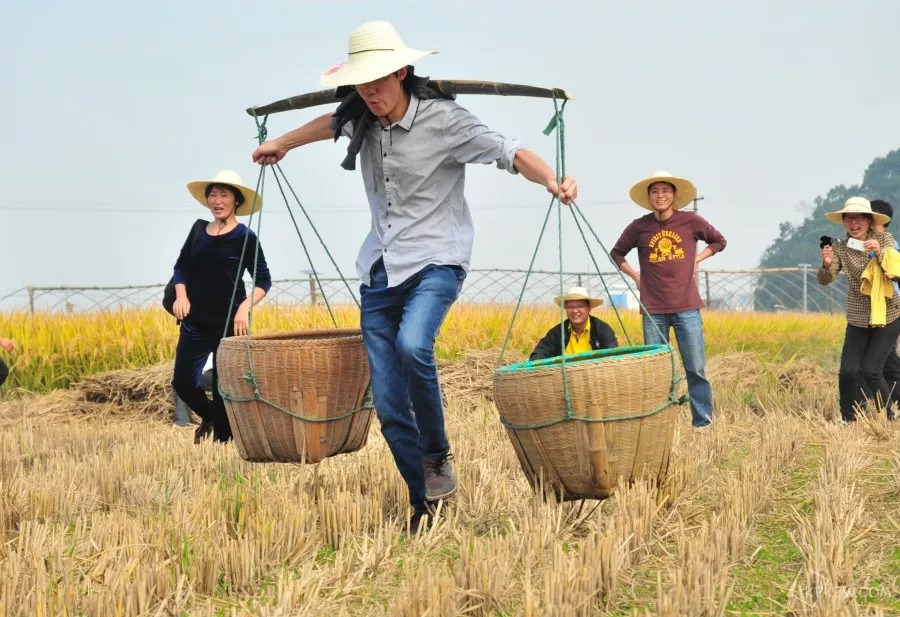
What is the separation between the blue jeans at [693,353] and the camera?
6.83 metres

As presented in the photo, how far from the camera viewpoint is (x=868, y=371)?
6.82 metres

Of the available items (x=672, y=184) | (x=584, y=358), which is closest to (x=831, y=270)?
(x=672, y=184)

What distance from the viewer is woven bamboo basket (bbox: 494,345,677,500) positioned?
12.0 feet

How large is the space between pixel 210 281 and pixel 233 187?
52 cm

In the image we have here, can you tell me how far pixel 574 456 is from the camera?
3727mm

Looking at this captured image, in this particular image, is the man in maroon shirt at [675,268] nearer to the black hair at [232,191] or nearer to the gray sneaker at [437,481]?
the black hair at [232,191]

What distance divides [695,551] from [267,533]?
132 centimetres

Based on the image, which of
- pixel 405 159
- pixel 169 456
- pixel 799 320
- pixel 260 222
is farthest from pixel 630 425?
pixel 799 320

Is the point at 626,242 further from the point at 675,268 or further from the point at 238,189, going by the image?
the point at 238,189

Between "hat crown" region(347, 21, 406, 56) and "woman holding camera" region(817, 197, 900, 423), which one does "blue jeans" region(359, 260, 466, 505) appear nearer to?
"hat crown" region(347, 21, 406, 56)

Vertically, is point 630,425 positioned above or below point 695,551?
above

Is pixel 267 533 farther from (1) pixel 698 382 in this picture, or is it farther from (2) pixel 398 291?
(1) pixel 698 382

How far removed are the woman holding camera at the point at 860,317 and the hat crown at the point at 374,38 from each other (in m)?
3.95

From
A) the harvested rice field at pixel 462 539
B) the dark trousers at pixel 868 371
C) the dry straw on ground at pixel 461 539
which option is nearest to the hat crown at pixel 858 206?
the dark trousers at pixel 868 371
